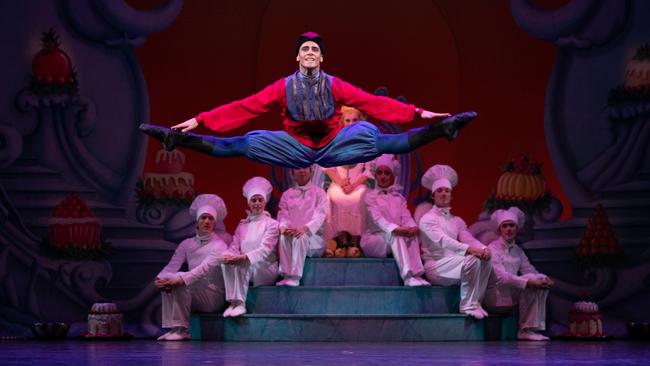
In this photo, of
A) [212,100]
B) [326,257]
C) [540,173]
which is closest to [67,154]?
[212,100]

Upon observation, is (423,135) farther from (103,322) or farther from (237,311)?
(103,322)

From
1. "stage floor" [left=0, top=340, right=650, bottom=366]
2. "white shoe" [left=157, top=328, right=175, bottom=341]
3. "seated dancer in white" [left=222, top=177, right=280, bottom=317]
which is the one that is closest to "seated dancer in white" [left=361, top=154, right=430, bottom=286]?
→ "seated dancer in white" [left=222, top=177, right=280, bottom=317]

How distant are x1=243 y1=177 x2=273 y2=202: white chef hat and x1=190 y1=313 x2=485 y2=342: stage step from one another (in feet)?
3.54

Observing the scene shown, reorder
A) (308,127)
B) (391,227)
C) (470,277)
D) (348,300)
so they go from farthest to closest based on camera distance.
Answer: (391,227)
(348,300)
(470,277)
(308,127)

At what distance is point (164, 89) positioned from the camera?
35.0ft

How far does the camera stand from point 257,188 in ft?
32.2

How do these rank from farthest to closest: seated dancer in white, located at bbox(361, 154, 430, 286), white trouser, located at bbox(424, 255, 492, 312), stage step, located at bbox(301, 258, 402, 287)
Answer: stage step, located at bbox(301, 258, 402, 287) → seated dancer in white, located at bbox(361, 154, 430, 286) → white trouser, located at bbox(424, 255, 492, 312)

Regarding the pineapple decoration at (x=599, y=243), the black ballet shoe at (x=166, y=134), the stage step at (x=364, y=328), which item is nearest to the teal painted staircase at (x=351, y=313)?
the stage step at (x=364, y=328)

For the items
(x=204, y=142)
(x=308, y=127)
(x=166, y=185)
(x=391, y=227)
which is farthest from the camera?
(x=166, y=185)

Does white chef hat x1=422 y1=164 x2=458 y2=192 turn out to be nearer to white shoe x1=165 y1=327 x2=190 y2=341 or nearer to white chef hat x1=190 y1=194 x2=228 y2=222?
white chef hat x1=190 y1=194 x2=228 y2=222

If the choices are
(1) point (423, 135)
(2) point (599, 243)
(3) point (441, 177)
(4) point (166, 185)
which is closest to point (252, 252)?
(4) point (166, 185)

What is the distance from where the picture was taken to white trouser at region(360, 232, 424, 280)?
9578mm

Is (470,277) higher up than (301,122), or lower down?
lower down

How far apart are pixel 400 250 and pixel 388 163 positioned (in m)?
0.81
